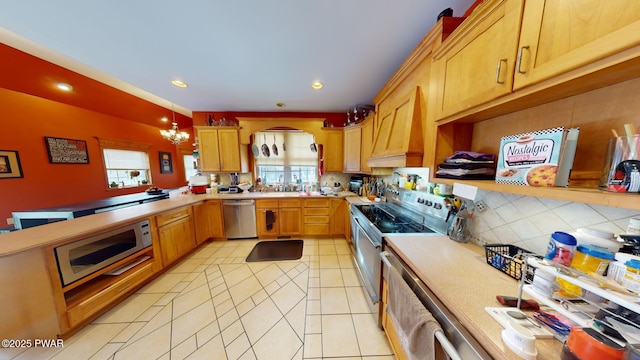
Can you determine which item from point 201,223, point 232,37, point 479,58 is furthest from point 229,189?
point 479,58

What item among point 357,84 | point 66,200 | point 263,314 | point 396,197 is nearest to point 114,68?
point 357,84

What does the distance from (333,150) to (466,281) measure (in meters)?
2.81

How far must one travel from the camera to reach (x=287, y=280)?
2.17 m

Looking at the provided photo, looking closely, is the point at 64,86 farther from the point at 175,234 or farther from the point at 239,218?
the point at 239,218

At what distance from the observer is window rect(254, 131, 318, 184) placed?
3.77 m

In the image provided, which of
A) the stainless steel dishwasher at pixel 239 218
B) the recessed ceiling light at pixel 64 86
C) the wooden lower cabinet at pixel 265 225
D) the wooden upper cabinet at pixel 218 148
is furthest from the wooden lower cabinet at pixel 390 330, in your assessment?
the recessed ceiling light at pixel 64 86

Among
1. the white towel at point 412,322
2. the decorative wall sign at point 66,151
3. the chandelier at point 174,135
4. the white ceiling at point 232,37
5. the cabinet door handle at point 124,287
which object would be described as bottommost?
the cabinet door handle at point 124,287

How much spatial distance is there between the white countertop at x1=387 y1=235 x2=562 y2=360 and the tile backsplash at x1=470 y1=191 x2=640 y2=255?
0.56ft

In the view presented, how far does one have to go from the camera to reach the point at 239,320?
1.64 m

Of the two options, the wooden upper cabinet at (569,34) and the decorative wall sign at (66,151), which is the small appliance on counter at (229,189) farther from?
the wooden upper cabinet at (569,34)

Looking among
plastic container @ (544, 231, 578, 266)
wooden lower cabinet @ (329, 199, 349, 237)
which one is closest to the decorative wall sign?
wooden lower cabinet @ (329, 199, 349, 237)

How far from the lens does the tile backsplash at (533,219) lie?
0.75 m

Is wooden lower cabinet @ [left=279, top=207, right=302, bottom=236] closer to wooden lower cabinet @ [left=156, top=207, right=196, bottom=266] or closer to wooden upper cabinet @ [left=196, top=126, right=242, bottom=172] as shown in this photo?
wooden upper cabinet @ [left=196, top=126, right=242, bottom=172]

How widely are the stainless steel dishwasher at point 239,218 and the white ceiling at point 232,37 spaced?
6.14 feet
